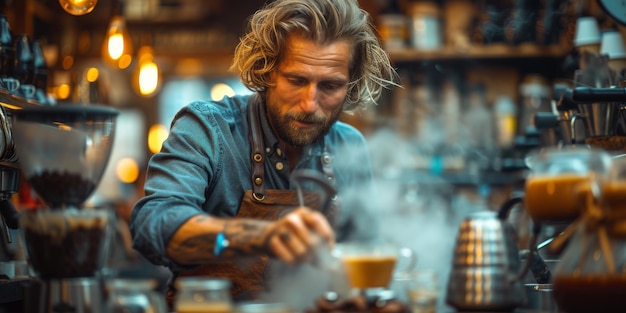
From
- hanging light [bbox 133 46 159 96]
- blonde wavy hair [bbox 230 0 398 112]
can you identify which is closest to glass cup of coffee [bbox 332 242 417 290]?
blonde wavy hair [bbox 230 0 398 112]

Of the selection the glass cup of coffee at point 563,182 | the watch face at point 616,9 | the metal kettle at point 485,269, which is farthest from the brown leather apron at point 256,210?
the watch face at point 616,9

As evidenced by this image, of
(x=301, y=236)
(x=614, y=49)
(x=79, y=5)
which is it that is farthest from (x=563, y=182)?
Answer: (x=79, y=5)

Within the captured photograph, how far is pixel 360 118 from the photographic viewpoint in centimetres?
552

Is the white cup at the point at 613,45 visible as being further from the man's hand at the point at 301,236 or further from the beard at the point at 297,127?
the man's hand at the point at 301,236

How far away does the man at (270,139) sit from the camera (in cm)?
256

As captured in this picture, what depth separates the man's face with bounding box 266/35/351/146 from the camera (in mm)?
2809

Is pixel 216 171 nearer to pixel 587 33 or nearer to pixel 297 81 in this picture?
pixel 297 81

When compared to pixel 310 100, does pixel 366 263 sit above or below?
below

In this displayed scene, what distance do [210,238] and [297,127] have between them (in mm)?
790

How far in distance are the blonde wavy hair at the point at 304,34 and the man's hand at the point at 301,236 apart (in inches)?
45.9

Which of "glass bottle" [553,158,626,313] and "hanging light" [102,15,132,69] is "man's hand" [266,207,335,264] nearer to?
"glass bottle" [553,158,626,313]

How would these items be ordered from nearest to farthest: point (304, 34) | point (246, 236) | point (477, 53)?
point (246, 236), point (304, 34), point (477, 53)

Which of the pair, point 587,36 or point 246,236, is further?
point 587,36

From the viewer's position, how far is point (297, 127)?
285cm
